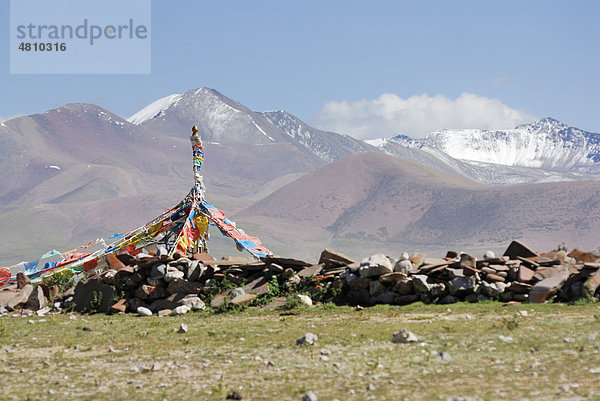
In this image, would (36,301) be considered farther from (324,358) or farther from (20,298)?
(324,358)

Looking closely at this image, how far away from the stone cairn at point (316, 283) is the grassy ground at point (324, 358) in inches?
44.9

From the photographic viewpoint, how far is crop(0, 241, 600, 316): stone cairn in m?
14.6

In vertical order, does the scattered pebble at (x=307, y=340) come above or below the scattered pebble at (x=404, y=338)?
below

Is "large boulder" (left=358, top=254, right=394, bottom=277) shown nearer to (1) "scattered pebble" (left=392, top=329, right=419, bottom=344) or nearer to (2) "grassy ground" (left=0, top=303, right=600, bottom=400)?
(2) "grassy ground" (left=0, top=303, right=600, bottom=400)

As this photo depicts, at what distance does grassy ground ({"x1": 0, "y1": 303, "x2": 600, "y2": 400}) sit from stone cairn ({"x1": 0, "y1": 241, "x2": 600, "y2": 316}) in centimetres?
114

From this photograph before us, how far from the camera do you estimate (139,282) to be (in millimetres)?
16703

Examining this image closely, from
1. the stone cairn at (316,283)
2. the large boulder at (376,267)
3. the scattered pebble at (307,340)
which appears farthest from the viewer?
Answer: the large boulder at (376,267)

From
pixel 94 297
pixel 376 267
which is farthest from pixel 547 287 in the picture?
pixel 94 297

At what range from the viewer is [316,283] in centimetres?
1593

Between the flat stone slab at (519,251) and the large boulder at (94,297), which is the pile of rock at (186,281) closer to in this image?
the large boulder at (94,297)

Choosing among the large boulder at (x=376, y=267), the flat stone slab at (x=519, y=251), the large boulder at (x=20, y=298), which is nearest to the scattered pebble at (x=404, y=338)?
the large boulder at (x=376, y=267)

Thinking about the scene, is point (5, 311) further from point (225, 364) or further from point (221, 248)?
point (221, 248)

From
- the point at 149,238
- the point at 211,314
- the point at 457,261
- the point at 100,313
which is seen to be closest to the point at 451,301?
the point at 457,261

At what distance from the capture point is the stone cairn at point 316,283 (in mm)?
14570
